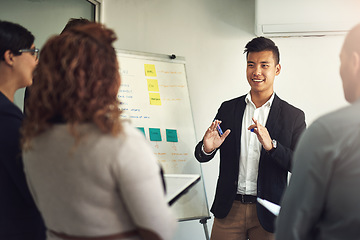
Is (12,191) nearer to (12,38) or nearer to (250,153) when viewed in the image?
(12,38)

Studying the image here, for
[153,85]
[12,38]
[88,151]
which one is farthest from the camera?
[153,85]

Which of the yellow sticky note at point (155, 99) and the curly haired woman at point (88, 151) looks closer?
the curly haired woman at point (88, 151)

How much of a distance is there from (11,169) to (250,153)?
1.49 metres

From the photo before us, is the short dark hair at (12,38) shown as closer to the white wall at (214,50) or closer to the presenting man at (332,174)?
the presenting man at (332,174)

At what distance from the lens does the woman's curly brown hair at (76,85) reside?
110 centimetres

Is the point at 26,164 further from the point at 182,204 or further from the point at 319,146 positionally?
the point at 182,204

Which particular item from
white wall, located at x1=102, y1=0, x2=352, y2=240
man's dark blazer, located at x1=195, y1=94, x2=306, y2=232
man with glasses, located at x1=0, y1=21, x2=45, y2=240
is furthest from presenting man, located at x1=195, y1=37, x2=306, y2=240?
man with glasses, located at x1=0, y1=21, x2=45, y2=240

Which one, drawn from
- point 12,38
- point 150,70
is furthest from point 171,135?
point 12,38

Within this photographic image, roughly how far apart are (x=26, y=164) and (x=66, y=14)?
244 centimetres

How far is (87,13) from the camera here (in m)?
3.68

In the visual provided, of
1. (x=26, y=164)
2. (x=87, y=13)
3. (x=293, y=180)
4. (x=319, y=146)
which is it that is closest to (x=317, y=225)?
(x=293, y=180)

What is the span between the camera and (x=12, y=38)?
5.03 ft

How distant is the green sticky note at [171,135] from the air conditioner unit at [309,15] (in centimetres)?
115

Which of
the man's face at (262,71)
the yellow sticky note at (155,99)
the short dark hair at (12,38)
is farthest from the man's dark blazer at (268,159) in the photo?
the short dark hair at (12,38)
